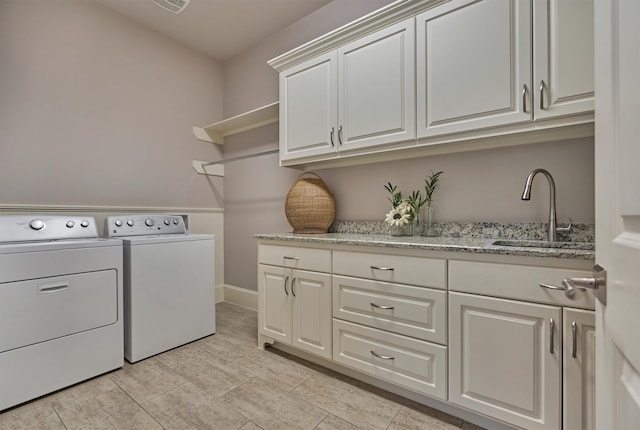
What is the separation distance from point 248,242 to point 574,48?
9.08 ft

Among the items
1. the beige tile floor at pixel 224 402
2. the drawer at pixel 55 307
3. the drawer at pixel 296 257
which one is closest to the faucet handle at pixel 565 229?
the beige tile floor at pixel 224 402

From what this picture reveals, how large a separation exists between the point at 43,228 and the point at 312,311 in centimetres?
173

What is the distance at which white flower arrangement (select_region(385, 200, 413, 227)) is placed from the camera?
5.98ft

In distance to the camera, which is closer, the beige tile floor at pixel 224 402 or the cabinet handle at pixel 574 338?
the cabinet handle at pixel 574 338

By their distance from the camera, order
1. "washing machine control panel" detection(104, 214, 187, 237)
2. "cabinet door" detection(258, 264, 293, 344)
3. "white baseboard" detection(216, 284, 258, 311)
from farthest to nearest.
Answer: "white baseboard" detection(216, 284, 258, 311) → "washing machine control panel" detection(104, 214, 187, 237) → "cabinet door" detection(258, 264, 293, 344)

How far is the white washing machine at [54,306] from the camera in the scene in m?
1.49

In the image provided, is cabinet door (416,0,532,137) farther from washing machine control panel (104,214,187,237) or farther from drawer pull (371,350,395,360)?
washing machine control panel (104,214,187,237)

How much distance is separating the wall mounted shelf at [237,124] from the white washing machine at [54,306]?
149 centimetres

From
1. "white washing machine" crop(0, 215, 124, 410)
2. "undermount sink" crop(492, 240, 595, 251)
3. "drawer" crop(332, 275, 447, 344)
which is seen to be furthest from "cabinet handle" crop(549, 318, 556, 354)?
"white washing machine" crop(0, 215, 124, 410)

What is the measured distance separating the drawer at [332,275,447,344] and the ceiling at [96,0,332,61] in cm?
233

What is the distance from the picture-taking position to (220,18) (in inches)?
101

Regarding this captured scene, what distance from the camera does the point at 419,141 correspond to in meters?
1.67

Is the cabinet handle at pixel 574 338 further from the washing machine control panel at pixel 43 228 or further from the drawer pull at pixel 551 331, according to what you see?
the washing machine control panel at pixel 43 228

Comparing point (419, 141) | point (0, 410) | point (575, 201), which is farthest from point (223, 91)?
point (575, 201)
